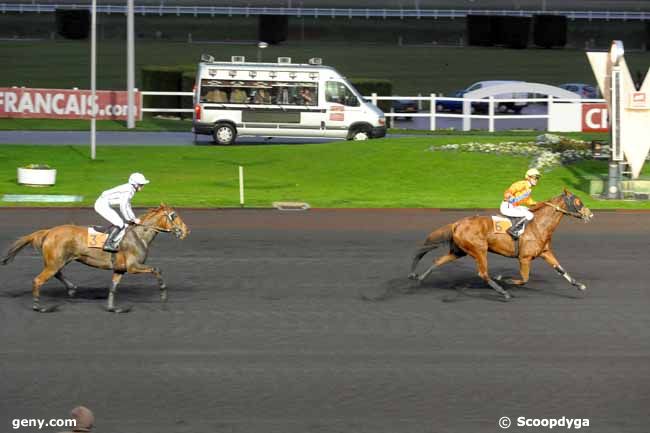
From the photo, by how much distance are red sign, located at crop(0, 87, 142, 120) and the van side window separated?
9.63 m

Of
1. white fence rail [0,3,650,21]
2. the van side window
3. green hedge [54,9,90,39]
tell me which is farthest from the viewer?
white fence rail [0,3,650,21]

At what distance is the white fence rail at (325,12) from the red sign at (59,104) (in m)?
27.4

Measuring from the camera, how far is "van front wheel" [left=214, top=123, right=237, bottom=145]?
3625cm

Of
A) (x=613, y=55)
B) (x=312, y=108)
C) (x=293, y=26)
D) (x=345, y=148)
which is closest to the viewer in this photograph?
(x=613, y=55)

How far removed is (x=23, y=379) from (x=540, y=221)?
7548 millimetres

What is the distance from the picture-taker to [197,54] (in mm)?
64500

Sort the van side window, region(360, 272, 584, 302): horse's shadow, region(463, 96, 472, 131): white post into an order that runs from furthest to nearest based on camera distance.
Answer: region(463, 96, 472, 131): white post → the van side window → region(360, 272, 584, 302): horse's shadow

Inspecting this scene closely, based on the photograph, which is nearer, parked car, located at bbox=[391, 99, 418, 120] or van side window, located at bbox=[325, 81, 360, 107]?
van side window, located at bbox=[325, 81, 360, 107]

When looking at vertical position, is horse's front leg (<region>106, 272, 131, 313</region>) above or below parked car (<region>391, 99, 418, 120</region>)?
below

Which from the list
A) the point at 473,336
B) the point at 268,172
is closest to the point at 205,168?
the point at 268,172

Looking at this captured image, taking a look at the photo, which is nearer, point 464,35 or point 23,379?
point 23,379

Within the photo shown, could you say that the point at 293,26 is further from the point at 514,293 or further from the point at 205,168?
the point at 514,293

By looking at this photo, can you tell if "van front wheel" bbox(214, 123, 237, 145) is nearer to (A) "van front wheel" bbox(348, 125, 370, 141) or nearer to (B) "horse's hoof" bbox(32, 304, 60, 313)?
(A) "van front wheel" bbox(348, 125, 370, 141)

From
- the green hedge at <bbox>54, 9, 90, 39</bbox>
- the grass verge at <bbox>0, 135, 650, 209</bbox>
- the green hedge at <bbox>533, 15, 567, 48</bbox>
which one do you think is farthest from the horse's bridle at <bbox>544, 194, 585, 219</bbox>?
the green hedge at <bbox>54, 9, 90, 39</bbox>
